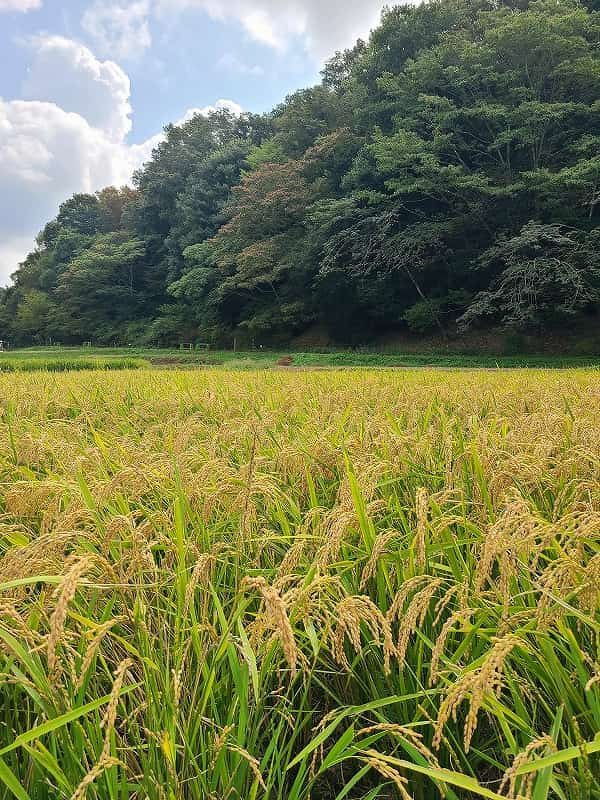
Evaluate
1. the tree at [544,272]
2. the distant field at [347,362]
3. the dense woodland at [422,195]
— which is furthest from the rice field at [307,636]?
the dense woodland at [422,195]

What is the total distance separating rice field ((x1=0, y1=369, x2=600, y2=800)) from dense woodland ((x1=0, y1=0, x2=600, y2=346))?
57.1 ft

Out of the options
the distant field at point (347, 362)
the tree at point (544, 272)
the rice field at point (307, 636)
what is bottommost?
the rice field at point (307, 636)

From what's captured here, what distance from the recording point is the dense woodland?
17.8m

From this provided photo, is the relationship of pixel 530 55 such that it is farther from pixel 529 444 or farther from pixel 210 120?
pixel 210 120

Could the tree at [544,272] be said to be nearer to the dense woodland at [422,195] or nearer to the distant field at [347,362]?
the dense woodland at [422,195]

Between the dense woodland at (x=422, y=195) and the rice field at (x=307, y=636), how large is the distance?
57.1ft

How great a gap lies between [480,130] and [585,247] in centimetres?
797

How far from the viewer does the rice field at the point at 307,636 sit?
0.68 metres

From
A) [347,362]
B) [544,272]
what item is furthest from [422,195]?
[347,362]

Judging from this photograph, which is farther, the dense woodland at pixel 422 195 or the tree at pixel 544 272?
the dense woodland at pixel 422 195

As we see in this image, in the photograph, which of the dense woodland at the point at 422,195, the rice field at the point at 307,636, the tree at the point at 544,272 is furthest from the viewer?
the dense woodland at the point at 422,195

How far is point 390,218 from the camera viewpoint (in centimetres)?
2127

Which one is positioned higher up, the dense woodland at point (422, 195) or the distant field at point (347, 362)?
the dense woodland at point (422, 195)

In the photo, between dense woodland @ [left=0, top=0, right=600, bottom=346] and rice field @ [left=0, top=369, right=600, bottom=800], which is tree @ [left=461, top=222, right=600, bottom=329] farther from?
rice field @ [left=0, top=369, right=600, bottom=800]
